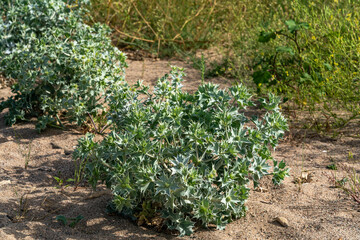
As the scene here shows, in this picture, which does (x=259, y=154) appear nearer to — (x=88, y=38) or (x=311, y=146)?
(x=311, y=146)

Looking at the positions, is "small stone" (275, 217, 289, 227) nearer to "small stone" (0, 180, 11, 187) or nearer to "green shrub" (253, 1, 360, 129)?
"green shrub" (253, 1, 360, 129)

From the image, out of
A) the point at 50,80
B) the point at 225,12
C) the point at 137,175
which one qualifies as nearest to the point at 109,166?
the point at 137,175

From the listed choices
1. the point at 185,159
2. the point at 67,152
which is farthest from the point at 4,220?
the point at 185,159

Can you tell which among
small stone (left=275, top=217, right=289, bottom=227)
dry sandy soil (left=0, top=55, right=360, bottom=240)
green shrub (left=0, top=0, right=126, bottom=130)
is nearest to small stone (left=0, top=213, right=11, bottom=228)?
dry sandy soil (left=0, top=55, right=360, bottom=240)

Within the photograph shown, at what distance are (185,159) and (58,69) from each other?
77.0 inches

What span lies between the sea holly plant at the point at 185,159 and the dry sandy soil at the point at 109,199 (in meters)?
0.18

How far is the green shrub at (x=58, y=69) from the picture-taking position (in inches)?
145

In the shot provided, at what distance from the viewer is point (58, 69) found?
12.4 ft

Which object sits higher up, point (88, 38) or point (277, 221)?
point (88, 38)

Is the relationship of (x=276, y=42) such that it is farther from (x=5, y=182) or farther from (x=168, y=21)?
(x=5, y=182)

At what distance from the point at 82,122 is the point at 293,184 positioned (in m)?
1.92

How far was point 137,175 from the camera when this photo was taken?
234 centimetres

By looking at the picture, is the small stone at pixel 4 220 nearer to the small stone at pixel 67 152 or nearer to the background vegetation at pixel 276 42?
the small stone at pixel 67 152

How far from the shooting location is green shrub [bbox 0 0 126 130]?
368 centimetres
